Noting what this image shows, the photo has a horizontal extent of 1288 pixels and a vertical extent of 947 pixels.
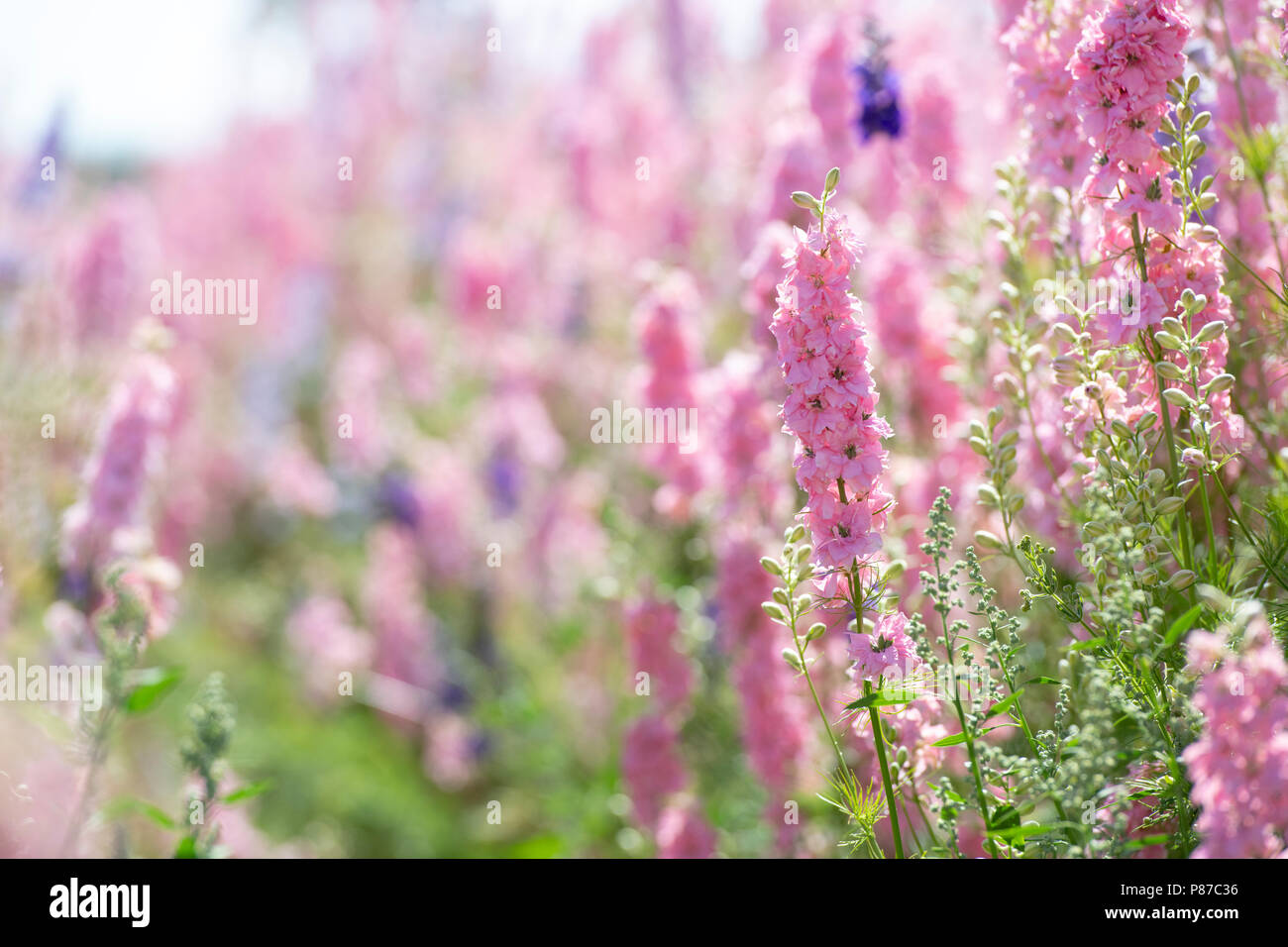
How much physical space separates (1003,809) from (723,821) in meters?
1.95

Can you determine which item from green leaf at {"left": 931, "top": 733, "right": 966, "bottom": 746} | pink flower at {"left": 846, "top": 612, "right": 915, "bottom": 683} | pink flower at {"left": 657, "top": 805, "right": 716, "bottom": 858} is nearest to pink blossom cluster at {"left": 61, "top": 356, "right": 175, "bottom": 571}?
pink flower at {"left": 657, "top": 805, "right": 716, "bottom": 858}

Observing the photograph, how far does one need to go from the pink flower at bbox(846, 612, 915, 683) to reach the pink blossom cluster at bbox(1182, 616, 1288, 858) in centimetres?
41

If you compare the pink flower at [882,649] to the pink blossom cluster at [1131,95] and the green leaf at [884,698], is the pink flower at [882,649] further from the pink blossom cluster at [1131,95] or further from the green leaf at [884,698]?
the pink blossom cluster at [1131,95]

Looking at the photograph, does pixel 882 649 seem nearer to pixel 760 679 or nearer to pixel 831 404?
pixel 831 404

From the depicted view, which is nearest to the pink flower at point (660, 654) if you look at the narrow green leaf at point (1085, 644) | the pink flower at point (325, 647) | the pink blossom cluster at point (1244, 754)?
the narrow green leaf at point (1085, 644)

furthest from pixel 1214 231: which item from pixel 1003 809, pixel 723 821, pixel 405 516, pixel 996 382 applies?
pixel 405 516

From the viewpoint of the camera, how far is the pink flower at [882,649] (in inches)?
59.2

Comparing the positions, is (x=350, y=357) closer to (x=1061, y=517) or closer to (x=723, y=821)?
Result: (x=723, y=821)

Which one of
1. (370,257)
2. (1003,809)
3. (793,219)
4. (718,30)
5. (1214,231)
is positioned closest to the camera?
(1003,809)

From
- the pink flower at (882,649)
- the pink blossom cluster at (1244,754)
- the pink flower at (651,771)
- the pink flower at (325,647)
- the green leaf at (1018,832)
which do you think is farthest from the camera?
the pink flower at (325,647)

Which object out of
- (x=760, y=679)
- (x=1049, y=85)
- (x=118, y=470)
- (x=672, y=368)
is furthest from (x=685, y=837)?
(x=1049, y=85)

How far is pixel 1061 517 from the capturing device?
2020mm

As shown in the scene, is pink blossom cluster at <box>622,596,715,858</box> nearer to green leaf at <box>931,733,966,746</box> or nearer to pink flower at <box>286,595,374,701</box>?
green leaf at <box>931,733,966,746</box>

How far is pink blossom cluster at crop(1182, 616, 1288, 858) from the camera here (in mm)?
1145
